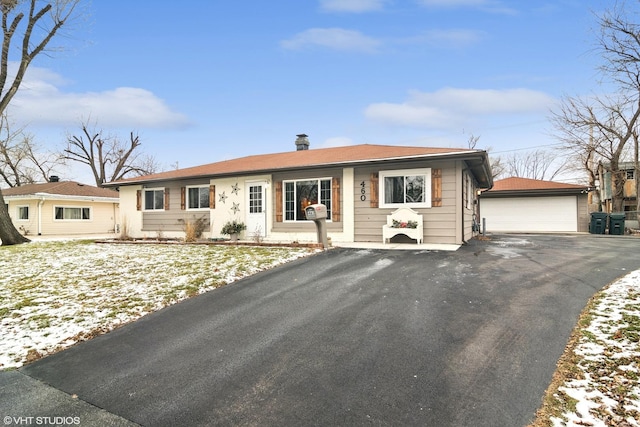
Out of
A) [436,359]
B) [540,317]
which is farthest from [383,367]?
[540,317]

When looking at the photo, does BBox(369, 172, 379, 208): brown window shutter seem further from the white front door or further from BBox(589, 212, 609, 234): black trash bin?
BBox(589, 212, 609, 234): black trash bin

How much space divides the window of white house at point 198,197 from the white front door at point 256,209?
7.30ft

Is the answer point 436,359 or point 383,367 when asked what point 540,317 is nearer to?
point 436,359

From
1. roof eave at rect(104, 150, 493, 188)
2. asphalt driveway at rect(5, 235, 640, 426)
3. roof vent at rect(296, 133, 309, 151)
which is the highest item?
roof vent at rect(296, 133, 309, 151)

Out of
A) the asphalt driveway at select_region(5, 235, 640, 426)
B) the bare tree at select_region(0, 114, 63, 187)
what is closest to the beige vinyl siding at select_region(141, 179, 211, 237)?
the asphalt driveway at select_region(5, 235, 640, 426)

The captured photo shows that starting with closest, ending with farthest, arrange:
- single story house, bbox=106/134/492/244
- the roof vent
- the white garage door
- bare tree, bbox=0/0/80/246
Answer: single story house, bbox=106/134/492/244 → bare tree, bbox=0/0/80/246 → the roof vent → the white garage door

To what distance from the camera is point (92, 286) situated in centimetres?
581

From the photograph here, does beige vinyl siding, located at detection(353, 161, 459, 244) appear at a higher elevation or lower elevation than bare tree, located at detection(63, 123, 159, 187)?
lower

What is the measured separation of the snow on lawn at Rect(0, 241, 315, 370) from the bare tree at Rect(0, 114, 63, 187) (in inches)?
983

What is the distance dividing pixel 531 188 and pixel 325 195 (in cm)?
1421

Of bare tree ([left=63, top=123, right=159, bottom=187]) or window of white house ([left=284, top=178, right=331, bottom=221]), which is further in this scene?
bare tree ([left=63, top=123, right=159, bottom=187])

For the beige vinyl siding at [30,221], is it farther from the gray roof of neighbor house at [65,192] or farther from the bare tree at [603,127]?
the bare tree at [603,127]

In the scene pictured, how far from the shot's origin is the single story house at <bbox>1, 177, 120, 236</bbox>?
2005cm

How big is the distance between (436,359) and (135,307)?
411 cm
